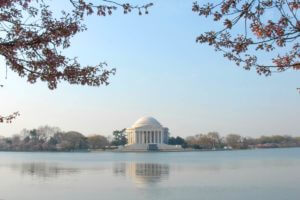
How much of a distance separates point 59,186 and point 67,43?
1809 centimetres

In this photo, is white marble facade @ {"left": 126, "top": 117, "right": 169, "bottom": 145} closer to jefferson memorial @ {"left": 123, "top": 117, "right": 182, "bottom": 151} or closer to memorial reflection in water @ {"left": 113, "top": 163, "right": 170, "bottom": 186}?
jefferson memorial @ {"left": 123, "top": 117, "right": 182, "bottom": 151}

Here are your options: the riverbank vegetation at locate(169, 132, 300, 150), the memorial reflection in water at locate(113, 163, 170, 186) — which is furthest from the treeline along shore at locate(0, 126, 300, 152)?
the memorial reflection in water at locate(113, 163, 170, 186)

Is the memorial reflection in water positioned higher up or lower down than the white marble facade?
lower down

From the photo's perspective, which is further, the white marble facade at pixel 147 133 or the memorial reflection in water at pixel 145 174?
the white marble facade at pixel 147 133

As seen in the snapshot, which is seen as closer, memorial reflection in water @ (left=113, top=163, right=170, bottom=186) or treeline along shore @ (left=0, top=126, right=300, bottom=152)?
memorial reflection in water @ (left=113, top=163, right=170, bottom=186)

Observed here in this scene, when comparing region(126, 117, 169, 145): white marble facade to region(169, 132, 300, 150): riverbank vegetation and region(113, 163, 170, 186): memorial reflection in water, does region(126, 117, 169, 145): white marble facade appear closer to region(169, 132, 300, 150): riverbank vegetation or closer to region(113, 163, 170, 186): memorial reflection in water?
region(169, 132, 300, 150): riverbank vegetation

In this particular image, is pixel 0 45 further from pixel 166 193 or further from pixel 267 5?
pixel 166 193

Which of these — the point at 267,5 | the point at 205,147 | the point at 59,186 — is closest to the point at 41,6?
the point at 267,5

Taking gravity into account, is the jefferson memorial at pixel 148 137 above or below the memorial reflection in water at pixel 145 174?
above

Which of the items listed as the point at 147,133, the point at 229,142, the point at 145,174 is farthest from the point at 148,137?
the point at 145,174

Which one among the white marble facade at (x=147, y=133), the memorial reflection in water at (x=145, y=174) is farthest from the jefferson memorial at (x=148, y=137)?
the memorial reflection in water at (x=145, y=174)

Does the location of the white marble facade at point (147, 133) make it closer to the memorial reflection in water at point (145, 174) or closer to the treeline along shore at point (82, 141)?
the treeline along shore at point (82, 141)

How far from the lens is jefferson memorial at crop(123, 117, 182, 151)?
125 m

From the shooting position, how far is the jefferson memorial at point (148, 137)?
125 m
